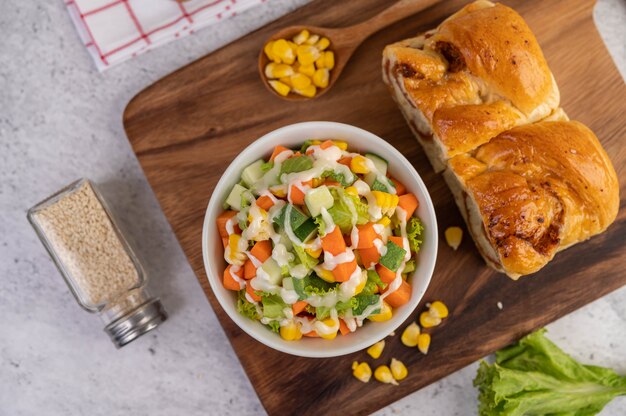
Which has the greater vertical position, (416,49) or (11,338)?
(416,49)

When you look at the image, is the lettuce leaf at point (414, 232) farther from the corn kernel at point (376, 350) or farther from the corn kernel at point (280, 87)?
the corn kernel at point (280, 87)

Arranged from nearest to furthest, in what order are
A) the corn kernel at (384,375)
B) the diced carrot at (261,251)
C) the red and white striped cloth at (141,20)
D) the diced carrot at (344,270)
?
the diced carrot at (344,270) < the diced carrot at (261,251) < the corn kernel at (384,375) < the red and white striped cloth at (141,20)

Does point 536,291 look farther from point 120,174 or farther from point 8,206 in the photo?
point 8,206

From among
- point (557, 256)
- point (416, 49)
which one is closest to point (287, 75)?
point (416, 49)

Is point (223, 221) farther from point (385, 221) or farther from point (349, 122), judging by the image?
point (349, 122)

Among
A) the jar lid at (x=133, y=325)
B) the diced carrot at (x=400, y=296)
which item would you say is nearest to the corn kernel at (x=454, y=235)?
the diced carrot at (x=400, y=296)

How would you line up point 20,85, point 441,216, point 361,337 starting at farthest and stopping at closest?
point 20,85 < point 441,216 < point 361,337

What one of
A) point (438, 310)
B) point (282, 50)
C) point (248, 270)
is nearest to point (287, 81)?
point (282, 50)
